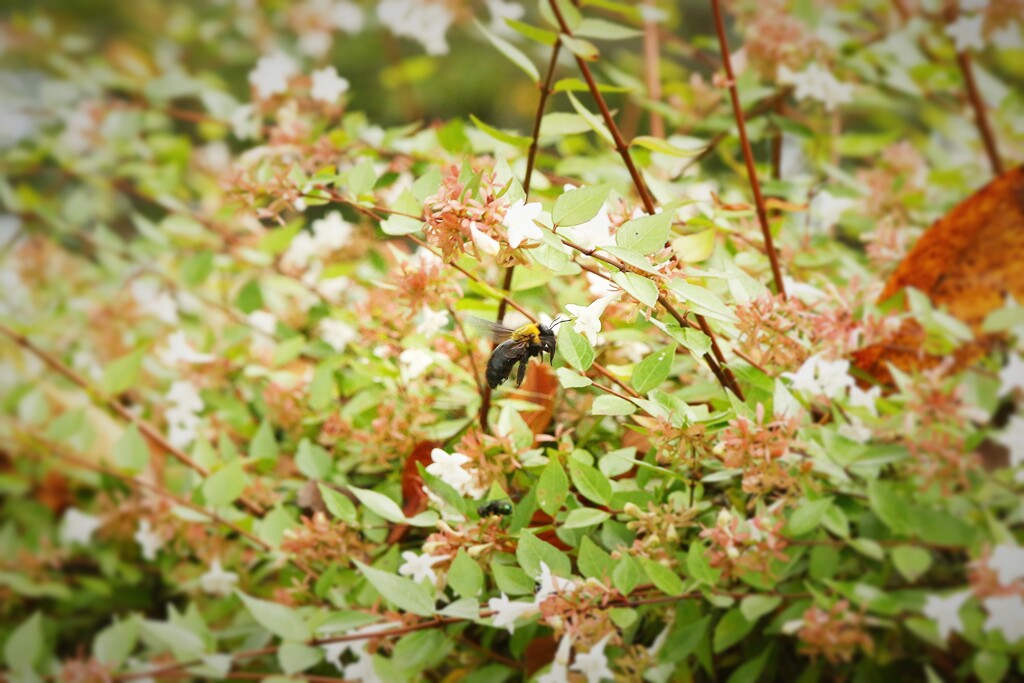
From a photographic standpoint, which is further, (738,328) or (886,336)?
(886,336)

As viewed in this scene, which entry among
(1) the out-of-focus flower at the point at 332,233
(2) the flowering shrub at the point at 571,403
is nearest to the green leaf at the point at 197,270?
(2) the flowering shrub at the point at 571,403

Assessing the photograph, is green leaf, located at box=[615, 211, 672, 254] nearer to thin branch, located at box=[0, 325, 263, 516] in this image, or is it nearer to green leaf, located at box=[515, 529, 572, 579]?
green leaf, located at box=[515, 529, 572, 579]

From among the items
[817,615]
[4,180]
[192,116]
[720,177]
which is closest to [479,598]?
[817,615]

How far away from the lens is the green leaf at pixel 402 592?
1.55 ft

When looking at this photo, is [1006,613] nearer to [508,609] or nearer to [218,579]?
[508,609]

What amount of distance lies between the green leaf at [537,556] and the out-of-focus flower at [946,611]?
27 cm

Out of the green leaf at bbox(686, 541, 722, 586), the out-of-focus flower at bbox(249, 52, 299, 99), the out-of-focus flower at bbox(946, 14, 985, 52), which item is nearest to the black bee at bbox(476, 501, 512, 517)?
the green leaf at bbox(686, 541, 722, 586)

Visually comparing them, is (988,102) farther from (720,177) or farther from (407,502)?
(407,502)

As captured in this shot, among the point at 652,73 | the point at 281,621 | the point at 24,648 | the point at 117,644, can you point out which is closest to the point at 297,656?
the point at 281,621

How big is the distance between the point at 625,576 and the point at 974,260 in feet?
1.42

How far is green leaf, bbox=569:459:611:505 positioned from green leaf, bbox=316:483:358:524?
151 millimetres

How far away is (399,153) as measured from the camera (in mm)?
739

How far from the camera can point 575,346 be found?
0.41 metres

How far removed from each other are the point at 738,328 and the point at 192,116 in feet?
2.63
